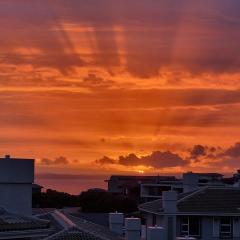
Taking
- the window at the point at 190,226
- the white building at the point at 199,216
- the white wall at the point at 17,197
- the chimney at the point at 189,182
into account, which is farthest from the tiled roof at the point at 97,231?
the chimney at the point at 189,182

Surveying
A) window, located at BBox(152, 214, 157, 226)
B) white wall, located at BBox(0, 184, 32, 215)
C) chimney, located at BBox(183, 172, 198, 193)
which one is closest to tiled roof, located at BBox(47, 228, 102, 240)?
window, located at BBox(152, 214, 157, 226)

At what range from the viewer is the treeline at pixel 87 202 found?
70.2 metres

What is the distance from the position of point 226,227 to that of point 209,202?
156 centimetres

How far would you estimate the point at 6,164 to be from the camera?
4191cm

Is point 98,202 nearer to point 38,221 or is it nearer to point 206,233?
point 206,233

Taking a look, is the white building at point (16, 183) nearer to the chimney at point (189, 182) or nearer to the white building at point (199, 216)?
the white building at point (199, 216)

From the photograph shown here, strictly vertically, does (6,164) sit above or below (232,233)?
above

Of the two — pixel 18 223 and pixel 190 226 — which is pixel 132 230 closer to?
pixel 18 223

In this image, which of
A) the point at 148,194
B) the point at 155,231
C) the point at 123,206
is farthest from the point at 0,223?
the point at 148,194

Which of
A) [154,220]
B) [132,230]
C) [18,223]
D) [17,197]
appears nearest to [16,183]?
[17,197]

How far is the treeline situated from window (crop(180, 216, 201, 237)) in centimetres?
2828

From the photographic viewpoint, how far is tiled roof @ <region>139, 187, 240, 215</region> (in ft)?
126

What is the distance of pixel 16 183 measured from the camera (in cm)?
4284

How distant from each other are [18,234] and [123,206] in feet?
157
